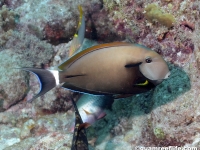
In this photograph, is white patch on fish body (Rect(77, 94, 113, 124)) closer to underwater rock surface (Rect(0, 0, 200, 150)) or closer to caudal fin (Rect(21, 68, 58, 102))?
underwater rock surface (Rect(0, 0, 200, 150))

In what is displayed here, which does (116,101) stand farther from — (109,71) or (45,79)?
(45,79)

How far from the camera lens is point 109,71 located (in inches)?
77.4

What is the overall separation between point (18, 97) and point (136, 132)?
2.74 metres

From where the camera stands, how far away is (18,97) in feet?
15.9

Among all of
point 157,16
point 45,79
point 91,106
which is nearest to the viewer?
point 45,79

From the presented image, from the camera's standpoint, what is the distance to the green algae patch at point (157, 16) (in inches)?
147

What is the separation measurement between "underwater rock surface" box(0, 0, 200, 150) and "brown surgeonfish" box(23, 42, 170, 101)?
1026 millimetres

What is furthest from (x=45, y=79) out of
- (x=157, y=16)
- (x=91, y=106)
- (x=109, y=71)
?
(x=157, y=16)

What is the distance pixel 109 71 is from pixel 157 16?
2.34 metres

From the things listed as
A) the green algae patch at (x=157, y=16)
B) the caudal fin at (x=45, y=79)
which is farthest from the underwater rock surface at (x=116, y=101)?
the caudal fin at (x=45, y=79)

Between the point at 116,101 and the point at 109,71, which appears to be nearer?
the point at 109,71

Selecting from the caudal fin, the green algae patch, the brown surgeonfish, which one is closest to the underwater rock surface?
the green algae patch

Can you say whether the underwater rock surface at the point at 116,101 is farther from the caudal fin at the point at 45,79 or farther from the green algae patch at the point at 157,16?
the caudal fin at the point at 45,79

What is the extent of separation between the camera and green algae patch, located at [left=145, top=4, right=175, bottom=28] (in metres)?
3.74
